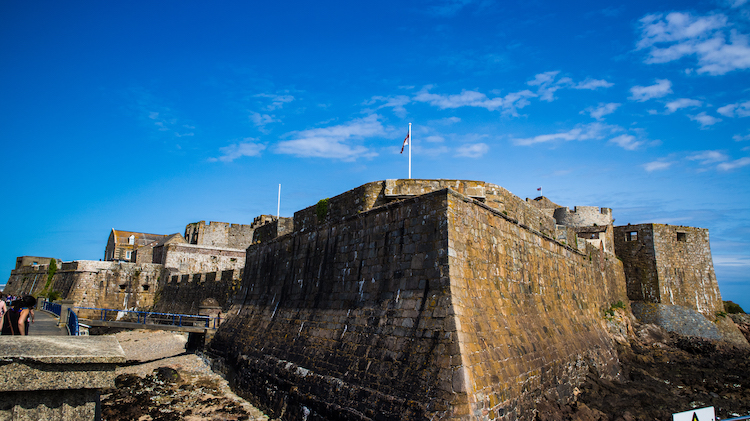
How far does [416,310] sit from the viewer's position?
349 inches

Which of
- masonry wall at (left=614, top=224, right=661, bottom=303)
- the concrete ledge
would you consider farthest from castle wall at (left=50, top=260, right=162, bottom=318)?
masonry wall at (left=614, top=224, right=661, bottom=303)

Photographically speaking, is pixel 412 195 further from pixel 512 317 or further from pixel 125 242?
pixel 125 242

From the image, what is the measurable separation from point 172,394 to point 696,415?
48.3ft

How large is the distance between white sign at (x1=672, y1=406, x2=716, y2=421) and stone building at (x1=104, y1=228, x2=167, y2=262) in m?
45.0

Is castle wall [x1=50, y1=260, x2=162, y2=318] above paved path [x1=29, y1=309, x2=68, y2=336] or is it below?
above

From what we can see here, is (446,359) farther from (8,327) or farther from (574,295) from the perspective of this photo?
(574,295)

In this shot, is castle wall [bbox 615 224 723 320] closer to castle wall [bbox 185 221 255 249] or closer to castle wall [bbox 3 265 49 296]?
castle wall [bbox 185 221 255 249]

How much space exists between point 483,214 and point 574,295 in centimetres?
782

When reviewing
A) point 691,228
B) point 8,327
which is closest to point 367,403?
point 8,327

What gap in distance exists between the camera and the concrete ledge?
2.48m

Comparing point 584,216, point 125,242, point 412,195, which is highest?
point 584,216

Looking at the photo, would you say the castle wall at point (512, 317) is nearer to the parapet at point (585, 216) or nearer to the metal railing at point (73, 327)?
the metal railing at point (73, 327)

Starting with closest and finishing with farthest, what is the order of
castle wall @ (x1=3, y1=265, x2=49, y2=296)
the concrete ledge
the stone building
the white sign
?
the concrete ledge, the white sign, castle wall @ (x1=3, y1=265, x2=49, y2=296), the stone building

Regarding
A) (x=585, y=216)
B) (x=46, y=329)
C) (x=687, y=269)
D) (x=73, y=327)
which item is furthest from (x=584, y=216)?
(x=46, y=329)
